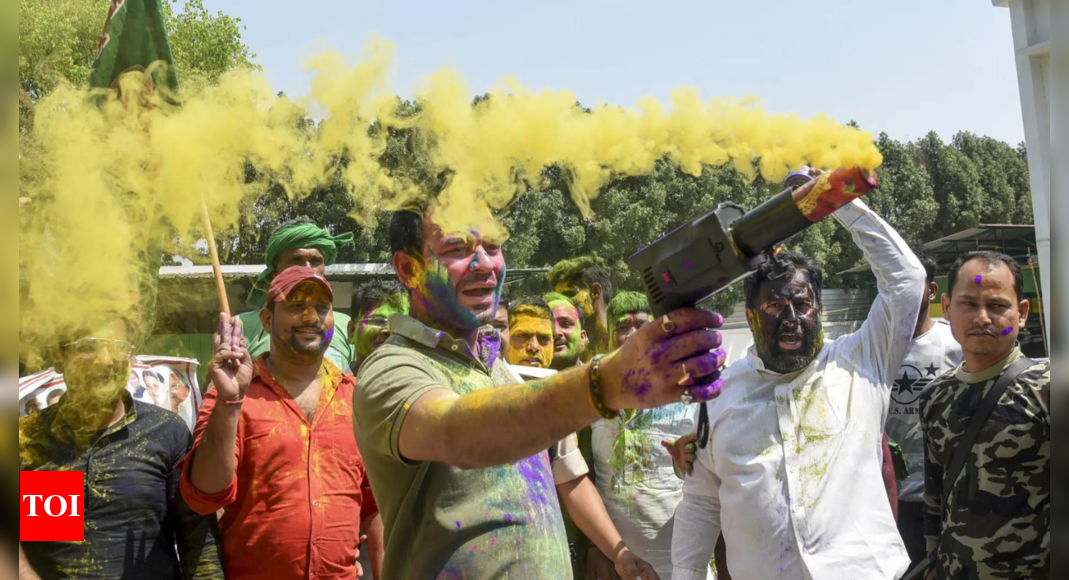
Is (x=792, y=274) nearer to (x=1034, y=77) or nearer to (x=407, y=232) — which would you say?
(x=407, y=232)

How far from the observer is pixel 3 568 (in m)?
1.46

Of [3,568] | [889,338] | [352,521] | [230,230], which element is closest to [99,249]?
[230,230]

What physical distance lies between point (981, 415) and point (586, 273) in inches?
137

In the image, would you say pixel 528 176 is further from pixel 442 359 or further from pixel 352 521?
pixel 352 521

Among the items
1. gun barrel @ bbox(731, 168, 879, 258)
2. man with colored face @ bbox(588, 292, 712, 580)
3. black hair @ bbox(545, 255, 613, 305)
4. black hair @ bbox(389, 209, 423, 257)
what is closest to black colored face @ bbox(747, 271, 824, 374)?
man with colored face @ bbox(588, 292, 712, 580)

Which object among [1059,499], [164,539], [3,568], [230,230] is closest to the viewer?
[3,568]

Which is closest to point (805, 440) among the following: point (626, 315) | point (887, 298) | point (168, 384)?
point (887, 298)

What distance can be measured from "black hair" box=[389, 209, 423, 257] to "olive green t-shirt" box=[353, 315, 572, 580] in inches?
16.1

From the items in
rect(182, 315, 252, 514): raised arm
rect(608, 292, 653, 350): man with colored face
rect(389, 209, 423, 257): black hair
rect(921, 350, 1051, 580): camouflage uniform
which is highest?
rect(389, 209, 423, 257): black hair

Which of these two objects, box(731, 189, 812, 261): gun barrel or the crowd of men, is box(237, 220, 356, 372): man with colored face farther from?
box(731, 189, 812, 261): gun barrel

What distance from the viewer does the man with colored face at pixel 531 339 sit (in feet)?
18.8

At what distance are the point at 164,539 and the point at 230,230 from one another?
153 centimetres

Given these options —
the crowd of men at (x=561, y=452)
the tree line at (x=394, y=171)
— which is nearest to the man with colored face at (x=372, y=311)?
the tree line at (x=394, y=171)

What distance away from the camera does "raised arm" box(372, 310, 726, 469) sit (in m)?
1.91
